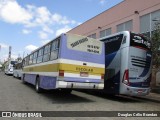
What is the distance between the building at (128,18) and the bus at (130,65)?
272 inches

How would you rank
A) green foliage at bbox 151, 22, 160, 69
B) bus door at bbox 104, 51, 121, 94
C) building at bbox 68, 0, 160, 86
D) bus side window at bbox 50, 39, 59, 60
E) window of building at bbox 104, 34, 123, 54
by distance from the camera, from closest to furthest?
bus side window at bbox 50, 39, 59, 60 < bus door at bbox 104, 51, 121, 94 < window of building at bbox 104, 34, 123, 54 < green foliage at bbox 151, 22, 160, 69 < building at bbox 68, 0, 160, 86

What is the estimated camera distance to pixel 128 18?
26984 mm

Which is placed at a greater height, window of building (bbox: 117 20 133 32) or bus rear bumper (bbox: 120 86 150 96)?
window of building (bbox: 117 20 133 32)

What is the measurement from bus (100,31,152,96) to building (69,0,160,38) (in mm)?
6911

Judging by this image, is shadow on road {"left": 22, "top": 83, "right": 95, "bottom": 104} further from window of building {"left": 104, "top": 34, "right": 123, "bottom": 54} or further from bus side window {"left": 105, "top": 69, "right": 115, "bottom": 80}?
window of building {"left": 104, "top": 34, "right": 123, "bottom": 54}

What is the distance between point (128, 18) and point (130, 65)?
1409 cm

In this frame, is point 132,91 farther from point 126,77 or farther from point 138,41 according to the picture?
point 138,41

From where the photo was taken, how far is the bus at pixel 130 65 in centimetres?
1367

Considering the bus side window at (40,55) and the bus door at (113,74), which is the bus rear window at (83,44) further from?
the bus side window at (40,55)

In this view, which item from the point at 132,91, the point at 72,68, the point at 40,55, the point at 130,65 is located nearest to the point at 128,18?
the point at 40,55

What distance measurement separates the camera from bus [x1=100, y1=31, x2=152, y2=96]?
13.7 meters

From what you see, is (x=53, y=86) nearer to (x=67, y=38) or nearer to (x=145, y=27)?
(x=67, y=38)

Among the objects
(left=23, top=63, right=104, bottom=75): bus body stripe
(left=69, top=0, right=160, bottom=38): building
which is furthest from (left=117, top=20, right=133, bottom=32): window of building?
(left=23, top=63, right=104, bottom=75): bus body stripe

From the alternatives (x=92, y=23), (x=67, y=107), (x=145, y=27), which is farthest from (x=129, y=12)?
(x=67, y=107)
